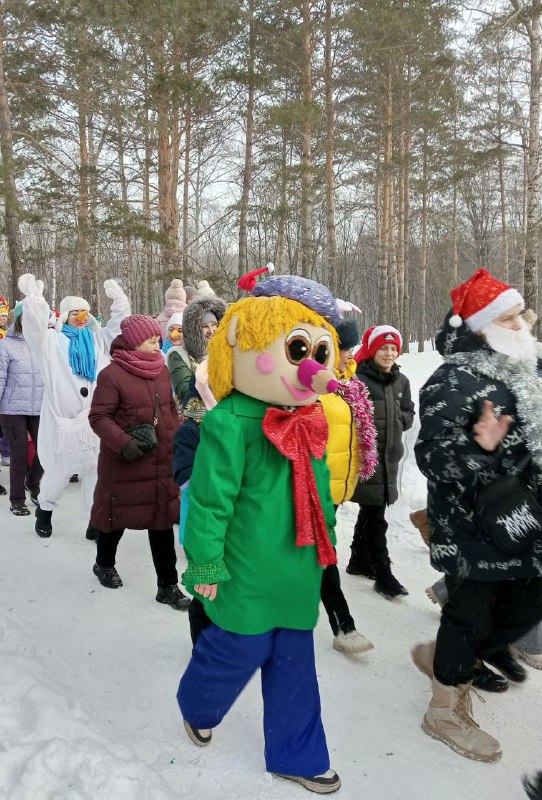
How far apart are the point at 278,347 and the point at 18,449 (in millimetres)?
4342

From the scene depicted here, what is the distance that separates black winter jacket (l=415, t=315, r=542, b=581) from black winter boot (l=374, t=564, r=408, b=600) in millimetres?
1511

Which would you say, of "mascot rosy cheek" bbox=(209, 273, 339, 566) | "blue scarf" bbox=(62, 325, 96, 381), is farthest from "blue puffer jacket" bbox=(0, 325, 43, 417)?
"mascot rosy cheek" bbox=(209, 273, 339, 566)

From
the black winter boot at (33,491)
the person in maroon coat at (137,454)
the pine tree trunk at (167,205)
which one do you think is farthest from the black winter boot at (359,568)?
the pine tree trunk at (167,205)

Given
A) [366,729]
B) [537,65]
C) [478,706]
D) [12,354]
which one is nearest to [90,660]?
[366,729]

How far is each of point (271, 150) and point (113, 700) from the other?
16.9 metres

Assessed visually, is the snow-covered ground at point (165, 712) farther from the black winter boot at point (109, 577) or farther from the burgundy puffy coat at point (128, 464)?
the burgundy puffy coat at point (128, 464)

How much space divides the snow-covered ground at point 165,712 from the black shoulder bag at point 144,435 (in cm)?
99

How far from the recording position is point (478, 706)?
8.93 feet

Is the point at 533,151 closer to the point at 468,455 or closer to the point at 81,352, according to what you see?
the point at 81,352

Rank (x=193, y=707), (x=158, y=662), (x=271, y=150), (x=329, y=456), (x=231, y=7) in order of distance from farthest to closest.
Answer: (x=271, y=150) → (x=231, y=7) → (x=329, y=456) → (x=158, y=662) → (x=193, y=707)

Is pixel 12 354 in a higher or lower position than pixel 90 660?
higher

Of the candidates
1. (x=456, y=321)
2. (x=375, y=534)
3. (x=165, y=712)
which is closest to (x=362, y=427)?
(x=375, y=534)

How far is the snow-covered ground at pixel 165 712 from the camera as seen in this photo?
6.88 ft

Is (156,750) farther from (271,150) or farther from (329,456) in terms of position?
(271,150)
